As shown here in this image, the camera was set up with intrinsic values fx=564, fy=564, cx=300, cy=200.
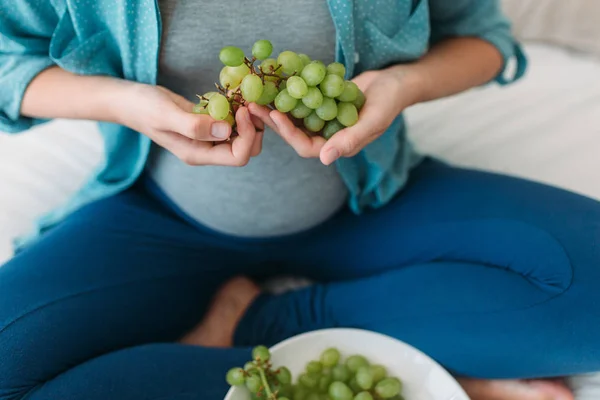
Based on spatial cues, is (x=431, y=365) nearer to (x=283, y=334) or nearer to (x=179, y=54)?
(x=283, y=334)

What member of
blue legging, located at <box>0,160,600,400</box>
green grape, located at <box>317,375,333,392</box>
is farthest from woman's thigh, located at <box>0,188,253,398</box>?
green grape, located at <box>317,375,333,392</box>

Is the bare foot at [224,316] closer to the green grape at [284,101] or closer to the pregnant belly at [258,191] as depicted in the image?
the pregnant belly at [258,191]

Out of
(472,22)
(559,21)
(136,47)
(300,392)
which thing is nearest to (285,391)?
(300,392)

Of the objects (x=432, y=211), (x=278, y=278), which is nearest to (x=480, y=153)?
(x=432, y=211)

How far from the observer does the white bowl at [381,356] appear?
0.70 meters

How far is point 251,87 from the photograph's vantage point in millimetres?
522

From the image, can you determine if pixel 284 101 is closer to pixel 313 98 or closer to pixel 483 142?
pixel 313 98

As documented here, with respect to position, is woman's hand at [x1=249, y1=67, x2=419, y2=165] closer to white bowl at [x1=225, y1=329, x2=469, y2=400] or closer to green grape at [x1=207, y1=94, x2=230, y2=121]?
green grape at [x1=207, y1=94, x2=230, y2=121]

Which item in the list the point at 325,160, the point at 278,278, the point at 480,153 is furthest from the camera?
the point at 480,153

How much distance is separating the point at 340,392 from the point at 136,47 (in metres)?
0.47

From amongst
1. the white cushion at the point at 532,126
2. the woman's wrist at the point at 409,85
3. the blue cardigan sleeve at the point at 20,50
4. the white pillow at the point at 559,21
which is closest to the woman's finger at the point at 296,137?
the woman's wrist at the point at 409,85

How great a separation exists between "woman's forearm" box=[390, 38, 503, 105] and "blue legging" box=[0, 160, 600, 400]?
0.15m

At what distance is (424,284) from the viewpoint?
0.78m

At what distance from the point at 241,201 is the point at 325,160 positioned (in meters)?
0.22
